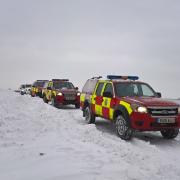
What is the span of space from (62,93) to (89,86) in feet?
22.4

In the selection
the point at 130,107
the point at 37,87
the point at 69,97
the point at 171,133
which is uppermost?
the point at 37,87

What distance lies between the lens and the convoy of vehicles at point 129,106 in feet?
32.0

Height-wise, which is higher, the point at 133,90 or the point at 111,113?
the point at 133,90

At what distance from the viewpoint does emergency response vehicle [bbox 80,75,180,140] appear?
9750mm

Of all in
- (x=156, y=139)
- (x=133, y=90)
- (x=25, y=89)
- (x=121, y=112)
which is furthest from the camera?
(x=25, y=89)

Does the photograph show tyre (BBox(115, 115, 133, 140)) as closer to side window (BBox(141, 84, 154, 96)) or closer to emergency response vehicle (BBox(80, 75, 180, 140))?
emergency response vehicle (BBox(80, 75, 180, 140))

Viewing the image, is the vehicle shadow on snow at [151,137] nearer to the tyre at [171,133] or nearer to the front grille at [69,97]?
the tyre at [171,133]

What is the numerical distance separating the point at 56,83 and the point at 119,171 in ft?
53.4

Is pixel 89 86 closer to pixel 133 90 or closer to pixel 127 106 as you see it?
pixel 133 90

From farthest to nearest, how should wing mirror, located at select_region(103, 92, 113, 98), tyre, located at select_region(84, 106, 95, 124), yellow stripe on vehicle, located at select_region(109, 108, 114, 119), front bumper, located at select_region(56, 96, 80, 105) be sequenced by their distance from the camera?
front bumper, located at select_region(56, 96, 80, 105) → tyre, located at select_region(84, 106, 95, 124) → wing mirror, located at select_region(103, 92, 113, 98) → yellow stripe on vehicle, located at select_region(109, 108, 114, 119)

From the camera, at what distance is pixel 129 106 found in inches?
395

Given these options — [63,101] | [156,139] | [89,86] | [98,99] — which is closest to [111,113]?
[98,99]

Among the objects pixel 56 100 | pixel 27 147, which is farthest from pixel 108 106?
pixel 56 100

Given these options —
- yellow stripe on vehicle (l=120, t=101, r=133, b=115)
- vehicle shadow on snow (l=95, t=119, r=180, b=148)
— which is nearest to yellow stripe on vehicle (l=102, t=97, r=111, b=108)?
vehicle shadow on snow (l=95, t=119, r=180, b=148)
